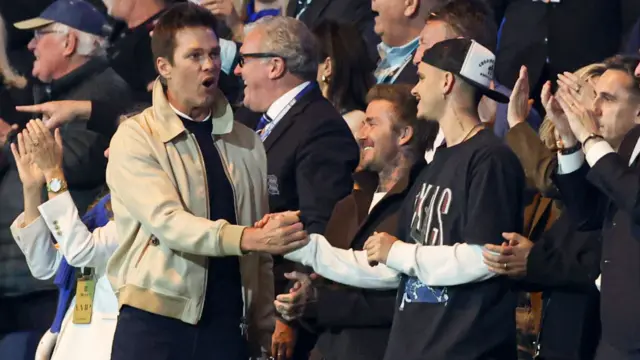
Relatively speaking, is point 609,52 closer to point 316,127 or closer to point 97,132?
point 316,127

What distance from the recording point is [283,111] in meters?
5.98

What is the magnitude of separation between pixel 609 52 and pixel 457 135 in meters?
1.99

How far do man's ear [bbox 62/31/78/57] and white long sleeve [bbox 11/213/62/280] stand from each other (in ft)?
5.65

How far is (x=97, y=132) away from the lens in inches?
269

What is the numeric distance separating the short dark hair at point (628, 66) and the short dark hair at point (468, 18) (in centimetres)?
47

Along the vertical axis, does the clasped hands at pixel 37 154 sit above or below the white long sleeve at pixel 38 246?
above

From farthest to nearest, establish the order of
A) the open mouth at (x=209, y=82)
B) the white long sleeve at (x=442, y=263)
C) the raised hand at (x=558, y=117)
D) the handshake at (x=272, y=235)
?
the raised hand at (x=558, y=117)
the open mouth at (x=209, y=82)
the white long sleeve at (x=442, y=263)
the handshake at (x=272, y=235)

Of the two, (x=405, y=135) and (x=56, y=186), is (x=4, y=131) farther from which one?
(x=405, y=135)

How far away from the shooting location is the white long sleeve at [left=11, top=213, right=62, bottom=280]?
18.0 feet

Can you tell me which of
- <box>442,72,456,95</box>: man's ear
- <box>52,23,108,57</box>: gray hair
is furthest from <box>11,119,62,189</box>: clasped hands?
<box>52,23,108,57</box>: gray hair

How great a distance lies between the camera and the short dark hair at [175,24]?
4785 millimetres

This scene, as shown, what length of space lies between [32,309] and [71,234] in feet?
6.46

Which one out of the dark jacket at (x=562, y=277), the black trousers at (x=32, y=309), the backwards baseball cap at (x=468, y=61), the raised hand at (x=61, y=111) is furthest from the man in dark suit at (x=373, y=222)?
the black trousers at (x=32, y=309)

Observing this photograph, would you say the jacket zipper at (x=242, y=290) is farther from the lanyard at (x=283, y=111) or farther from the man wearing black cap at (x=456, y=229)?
the lanyard at (x=283, y=111)
